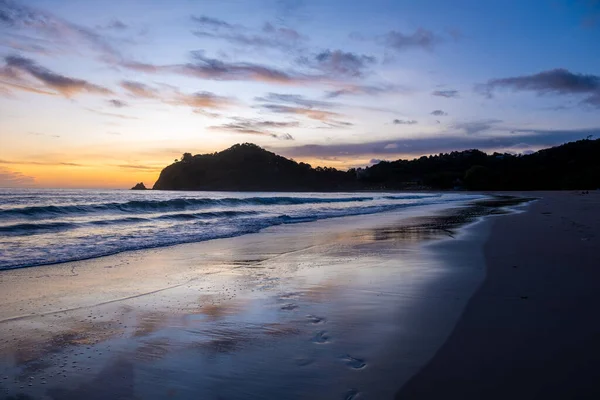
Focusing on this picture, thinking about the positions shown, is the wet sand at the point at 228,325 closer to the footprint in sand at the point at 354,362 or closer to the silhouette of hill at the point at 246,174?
the footprint in sand at the point at 354,362

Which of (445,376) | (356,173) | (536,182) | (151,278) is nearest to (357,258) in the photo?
(151,278)

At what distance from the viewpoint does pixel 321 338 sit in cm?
398

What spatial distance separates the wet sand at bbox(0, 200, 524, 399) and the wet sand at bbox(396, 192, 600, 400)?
8.3 inches

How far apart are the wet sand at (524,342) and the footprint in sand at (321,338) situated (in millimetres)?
1026

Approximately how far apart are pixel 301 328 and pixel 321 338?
0.39 m

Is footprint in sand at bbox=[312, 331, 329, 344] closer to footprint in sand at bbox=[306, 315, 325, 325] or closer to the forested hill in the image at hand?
footprint in sand at bbox=[306, 315, 325, 325]

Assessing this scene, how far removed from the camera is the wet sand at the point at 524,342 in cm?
281

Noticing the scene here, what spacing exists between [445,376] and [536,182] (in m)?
106

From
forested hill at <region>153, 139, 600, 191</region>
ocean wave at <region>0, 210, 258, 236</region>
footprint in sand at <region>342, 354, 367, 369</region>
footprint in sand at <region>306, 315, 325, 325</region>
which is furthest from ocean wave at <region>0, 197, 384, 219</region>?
forested hill at <region>153, 139, 600, 191</region>

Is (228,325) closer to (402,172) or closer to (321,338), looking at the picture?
(321,338)

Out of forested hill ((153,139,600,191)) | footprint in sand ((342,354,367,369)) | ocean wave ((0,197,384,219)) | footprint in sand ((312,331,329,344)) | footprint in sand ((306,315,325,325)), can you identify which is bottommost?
footprint in sand ((306,315,325,325))

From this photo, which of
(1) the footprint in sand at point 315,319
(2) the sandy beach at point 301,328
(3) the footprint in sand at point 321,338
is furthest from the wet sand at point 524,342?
(1) the footprint in sand at point 315,319

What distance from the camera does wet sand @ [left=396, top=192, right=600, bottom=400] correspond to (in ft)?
9.23

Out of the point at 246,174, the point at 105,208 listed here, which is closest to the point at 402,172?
the point at 246,174
